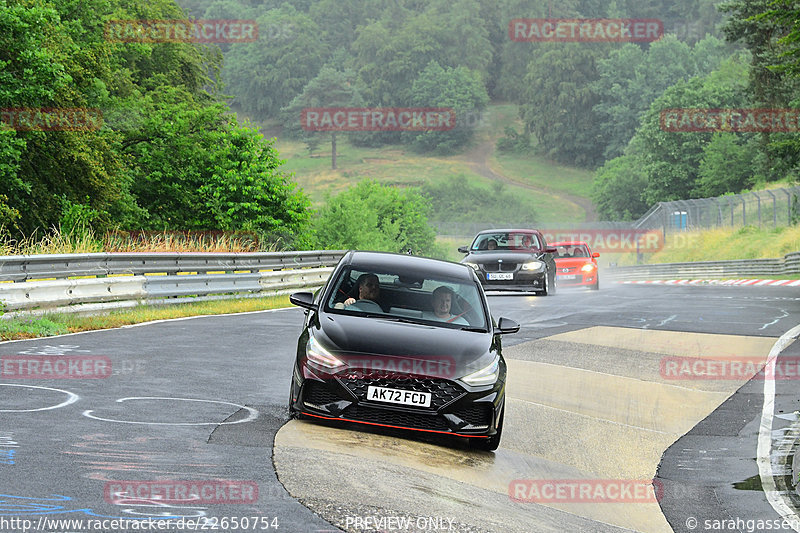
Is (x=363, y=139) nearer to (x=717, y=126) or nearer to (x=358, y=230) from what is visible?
(x=717, y=126)

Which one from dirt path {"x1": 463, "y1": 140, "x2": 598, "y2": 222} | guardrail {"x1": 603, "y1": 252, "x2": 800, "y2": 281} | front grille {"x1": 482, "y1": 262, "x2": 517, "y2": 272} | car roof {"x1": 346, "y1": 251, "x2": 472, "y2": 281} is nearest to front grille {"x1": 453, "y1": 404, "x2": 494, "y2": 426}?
car roof {"x1": 346, "y1": 251, "x2": 472, "y2": 281}

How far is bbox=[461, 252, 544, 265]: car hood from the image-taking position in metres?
25.1

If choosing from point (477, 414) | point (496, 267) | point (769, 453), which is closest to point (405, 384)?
point (477, 414)

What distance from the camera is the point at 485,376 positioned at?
849 cm

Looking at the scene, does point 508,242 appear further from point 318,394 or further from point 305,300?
point 318,394

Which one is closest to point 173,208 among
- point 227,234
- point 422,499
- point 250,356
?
point 227,234

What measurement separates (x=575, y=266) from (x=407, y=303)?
21.7m

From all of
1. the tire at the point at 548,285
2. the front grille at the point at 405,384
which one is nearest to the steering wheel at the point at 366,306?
the front grille at the point at 405,384

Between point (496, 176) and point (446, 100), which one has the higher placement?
point (446, 100)

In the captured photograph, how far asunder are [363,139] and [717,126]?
304ft

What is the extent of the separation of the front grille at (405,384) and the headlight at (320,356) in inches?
5.3

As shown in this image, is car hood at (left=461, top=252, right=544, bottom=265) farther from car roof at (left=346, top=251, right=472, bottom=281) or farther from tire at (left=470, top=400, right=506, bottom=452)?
tire at (left=470, top=400, right=506, bottom=452)

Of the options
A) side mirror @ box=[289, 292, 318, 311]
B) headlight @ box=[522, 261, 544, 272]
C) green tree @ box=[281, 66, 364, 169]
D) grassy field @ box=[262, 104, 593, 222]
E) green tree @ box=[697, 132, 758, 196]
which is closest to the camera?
side mirror @ box=[289, 292, 318, 311]

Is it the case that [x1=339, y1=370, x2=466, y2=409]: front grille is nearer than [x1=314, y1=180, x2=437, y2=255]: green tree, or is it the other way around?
[x1=339, y1=370, x2=466, y2=409]: front grille
